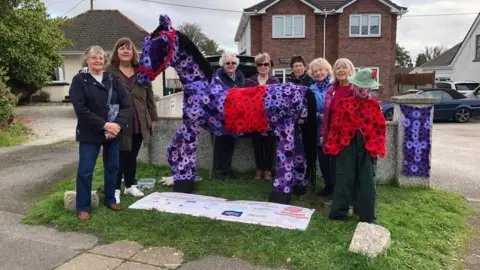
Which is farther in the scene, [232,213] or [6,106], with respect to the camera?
[6,106]

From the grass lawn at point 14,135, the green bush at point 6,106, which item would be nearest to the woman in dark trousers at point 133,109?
the grass lawn at point 14,135

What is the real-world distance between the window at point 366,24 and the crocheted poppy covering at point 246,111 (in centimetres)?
2292

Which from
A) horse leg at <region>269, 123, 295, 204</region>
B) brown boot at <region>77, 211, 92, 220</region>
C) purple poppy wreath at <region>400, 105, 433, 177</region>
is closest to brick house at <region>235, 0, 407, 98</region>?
purple poppy wreath at <region>400, 105, 433, 177</region>

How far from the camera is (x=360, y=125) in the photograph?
4.47 m

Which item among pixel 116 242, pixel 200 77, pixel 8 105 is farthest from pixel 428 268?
pixel 8 105

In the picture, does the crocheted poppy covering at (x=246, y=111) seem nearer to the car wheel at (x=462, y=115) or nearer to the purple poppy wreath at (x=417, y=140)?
the purple poppy wreath at (x=417, y=140)

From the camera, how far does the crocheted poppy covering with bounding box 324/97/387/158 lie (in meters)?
4.46

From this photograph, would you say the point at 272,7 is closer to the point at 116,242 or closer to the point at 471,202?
the point at 471,202

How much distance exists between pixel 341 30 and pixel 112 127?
24.0 meters

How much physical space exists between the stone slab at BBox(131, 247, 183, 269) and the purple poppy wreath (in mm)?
3802

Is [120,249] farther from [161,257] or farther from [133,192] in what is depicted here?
[133,192]

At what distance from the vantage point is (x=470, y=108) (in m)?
16.5

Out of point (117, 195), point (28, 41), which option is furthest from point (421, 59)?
point (117, 195)

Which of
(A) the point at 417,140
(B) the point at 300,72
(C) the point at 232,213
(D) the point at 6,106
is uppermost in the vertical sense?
(B) the point at 300,72
